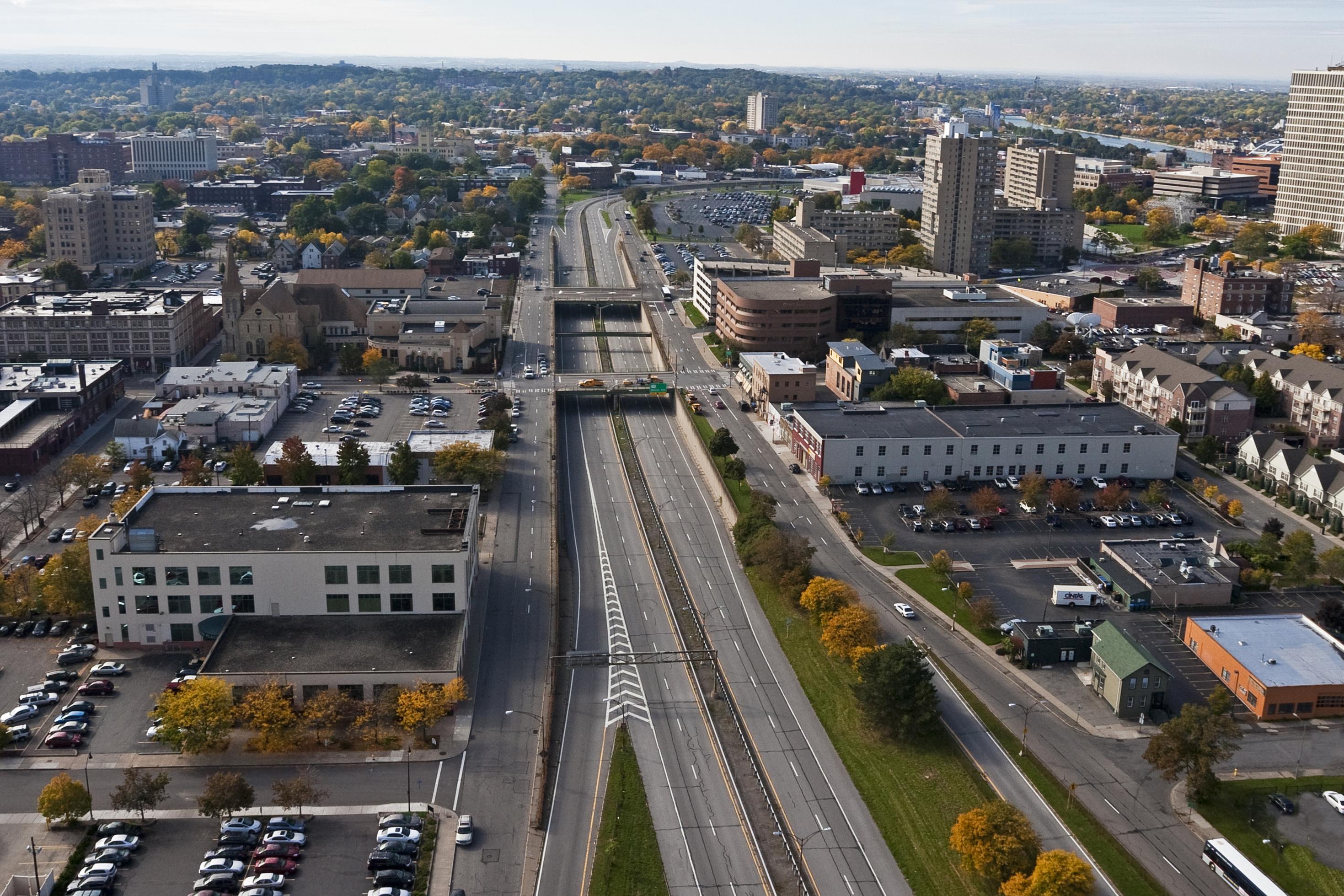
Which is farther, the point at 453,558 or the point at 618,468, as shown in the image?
the point at 618,468

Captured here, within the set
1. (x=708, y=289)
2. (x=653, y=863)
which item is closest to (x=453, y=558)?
(x=653, y=863)

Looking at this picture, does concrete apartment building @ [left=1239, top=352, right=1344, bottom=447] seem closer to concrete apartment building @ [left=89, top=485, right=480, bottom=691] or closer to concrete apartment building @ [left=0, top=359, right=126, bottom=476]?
concrete apartment building @ [left=89, top=485, right=480, bottom=691]

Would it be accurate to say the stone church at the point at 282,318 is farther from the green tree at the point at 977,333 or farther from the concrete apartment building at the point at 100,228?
the green tree at the point at 977,333

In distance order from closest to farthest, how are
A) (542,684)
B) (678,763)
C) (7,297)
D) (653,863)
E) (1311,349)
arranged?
(653,863), (678,763), (542,684), (1311,349), (7,297)

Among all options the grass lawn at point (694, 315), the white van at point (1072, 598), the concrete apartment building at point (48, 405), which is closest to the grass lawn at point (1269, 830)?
the white van at point (1072, 598)

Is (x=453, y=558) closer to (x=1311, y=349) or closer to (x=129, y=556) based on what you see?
(x=129, y=556)

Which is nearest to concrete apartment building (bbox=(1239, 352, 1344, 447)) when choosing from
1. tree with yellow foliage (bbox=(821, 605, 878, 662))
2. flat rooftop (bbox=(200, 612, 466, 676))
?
tree with yellow foliage (bbox=(821, 605, 878, 662))

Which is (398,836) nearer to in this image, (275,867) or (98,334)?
(275,867)
